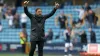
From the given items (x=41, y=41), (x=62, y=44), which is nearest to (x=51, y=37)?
(x=62, y=44)

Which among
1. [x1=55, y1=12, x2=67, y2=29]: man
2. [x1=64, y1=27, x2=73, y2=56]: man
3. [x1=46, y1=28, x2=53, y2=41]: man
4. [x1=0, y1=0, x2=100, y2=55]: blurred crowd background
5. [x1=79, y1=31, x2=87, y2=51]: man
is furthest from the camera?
[x1=55, y1=12, x2=67, y2=29]: man

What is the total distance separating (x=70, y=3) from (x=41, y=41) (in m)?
17.1

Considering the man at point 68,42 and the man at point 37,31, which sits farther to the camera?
the man at point 68,42

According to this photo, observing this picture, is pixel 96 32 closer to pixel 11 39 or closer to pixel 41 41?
pixel 11 39

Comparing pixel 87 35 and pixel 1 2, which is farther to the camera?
pixel 1 2

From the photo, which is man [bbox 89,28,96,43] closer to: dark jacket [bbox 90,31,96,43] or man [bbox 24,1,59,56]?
dark jacket [bbox 90,31,96,43]

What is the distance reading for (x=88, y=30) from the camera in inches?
1090

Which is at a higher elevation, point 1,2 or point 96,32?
point 1,2

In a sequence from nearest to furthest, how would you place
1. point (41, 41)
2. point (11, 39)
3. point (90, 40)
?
point (41, 41) → point (90, 40) → point (11, 39)

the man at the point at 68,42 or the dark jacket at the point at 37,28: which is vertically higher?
the dark jacket at the point at 37,28

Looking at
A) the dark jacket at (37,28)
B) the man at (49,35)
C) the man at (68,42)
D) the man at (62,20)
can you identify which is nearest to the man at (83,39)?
the man at (68,42)

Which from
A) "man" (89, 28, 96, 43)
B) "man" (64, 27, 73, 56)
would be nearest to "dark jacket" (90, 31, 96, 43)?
"man" (89, 28, 96, 43)

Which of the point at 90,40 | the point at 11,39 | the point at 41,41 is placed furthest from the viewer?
the point at 11,39

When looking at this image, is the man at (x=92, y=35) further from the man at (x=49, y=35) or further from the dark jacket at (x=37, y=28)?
the dark jacket at (x=37, y=28)
